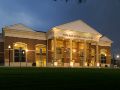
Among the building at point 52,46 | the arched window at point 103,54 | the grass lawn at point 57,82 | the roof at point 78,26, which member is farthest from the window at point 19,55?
the grass lawn at point 57,82

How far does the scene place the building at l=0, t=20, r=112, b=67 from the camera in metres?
56.9

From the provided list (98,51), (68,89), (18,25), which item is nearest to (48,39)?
(18,25)

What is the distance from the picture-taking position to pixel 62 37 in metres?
62.1

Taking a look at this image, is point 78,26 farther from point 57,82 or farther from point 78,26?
point 57,82

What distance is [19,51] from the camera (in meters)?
58.4

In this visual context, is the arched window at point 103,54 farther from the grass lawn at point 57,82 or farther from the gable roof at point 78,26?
the grass lawn at point 57,82

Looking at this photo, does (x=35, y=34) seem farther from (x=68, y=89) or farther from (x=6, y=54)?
(x=68, y=89)

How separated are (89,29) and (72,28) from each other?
609 cm

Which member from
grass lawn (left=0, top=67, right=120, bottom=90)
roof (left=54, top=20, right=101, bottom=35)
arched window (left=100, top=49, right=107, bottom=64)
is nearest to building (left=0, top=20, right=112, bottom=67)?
roof (left=54, top=20, right=101, bottom=35)

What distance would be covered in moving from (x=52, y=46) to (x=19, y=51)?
9030 mm

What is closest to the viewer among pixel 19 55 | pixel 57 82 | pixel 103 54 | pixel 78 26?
pixel 57 82

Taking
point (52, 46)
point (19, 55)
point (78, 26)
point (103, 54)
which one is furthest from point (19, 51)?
point (103, 54)

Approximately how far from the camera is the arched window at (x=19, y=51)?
57562 mm

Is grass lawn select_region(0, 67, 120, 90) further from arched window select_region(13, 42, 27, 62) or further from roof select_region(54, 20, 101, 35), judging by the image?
roof select_region(54, 20, 101, 35)
